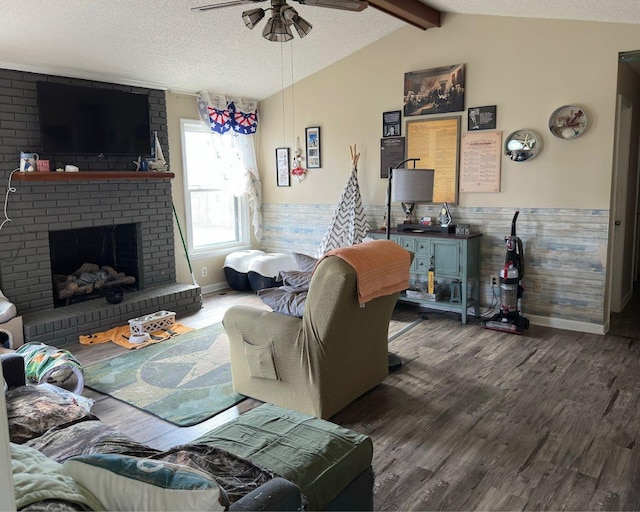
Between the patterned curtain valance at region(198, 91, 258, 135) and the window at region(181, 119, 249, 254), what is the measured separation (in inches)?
4.0

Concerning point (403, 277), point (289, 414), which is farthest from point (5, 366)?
point (403, 277)

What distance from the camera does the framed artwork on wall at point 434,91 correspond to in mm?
4957

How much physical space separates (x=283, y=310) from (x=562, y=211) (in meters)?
2.91

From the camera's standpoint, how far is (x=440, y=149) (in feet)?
16.9

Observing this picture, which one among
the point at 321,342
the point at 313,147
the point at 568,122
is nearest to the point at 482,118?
the point at 568,122

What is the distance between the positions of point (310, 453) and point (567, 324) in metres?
3.63

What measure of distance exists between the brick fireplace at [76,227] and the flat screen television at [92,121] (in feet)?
0.97

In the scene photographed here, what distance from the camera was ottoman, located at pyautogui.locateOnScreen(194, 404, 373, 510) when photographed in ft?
5.73

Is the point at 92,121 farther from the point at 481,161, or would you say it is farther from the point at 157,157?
the point at 481,161

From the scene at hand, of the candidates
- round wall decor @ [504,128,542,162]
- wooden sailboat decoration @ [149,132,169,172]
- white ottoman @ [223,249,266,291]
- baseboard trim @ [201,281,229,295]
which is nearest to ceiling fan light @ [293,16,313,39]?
round wall decor @ [504,128,542,162]

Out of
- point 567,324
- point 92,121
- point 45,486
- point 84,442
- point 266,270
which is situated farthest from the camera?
point 266,270

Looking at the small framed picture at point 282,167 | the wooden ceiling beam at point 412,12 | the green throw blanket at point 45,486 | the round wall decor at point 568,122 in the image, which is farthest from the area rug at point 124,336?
the round wall decor at point 568,122

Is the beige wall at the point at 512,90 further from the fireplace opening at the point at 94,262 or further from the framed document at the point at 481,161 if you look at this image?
the fireplace opening at the point at 94,262

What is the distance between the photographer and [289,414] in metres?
2.16
